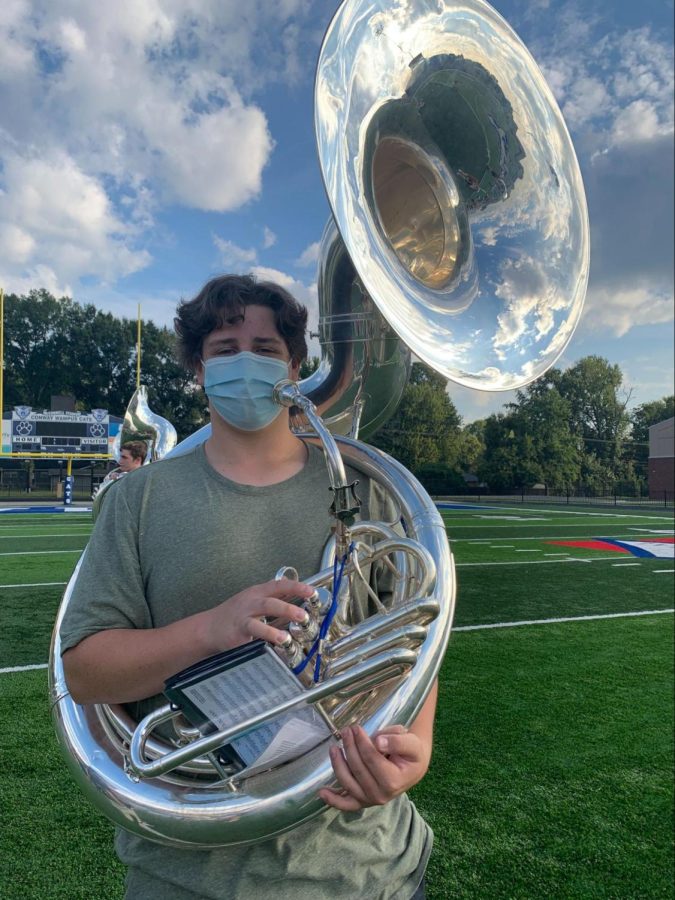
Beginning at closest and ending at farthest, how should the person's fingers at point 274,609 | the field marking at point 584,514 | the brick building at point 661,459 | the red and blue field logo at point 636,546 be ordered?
the person's fingers at point 274,609
the red and blue field logo at point 636,546
the brick building at point 661,459
the field marking at point 584,514

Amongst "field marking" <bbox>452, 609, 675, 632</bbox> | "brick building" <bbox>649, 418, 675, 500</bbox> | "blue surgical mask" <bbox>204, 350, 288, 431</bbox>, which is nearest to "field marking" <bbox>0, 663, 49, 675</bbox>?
"field marking" <bbox>452, 609, 675, 632</bbox>

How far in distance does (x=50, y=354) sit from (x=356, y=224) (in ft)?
8.74

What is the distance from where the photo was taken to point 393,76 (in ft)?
5.56

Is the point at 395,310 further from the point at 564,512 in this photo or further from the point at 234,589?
the point at 564,512

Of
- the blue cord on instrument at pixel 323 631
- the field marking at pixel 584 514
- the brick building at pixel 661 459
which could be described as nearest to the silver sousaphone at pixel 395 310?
the blue cord on instrument at pixel 323 631

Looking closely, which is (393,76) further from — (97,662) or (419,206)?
(97,662)

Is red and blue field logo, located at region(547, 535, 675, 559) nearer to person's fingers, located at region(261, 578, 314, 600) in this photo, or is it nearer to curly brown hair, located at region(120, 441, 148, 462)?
curly brown hair, located at region(120, 441, 148, 462)

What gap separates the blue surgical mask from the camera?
3.66ft

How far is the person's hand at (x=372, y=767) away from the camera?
83 cm

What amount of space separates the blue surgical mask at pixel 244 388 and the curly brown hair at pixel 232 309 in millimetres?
65

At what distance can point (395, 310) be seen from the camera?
143cm

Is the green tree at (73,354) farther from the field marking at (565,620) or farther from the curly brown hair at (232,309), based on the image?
the field marking at (565,620)

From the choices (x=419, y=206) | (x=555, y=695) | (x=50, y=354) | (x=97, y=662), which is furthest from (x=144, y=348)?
(x=555, y=695)

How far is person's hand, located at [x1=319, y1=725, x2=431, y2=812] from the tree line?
26.7 inches
